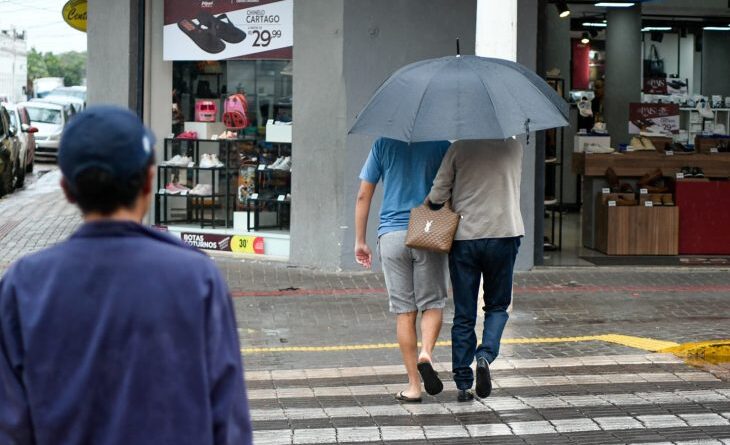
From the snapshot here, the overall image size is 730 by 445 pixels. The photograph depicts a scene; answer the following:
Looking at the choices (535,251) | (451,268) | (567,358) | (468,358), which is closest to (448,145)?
(451,268)

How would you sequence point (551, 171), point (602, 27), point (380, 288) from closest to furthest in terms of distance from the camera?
1. point (380, 288)
2. point (551, 171)
3. point (602, 27)

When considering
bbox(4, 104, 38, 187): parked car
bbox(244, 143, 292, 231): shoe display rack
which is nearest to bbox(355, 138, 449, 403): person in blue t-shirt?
bbox(244, 143, 292, 231): shoe display rack

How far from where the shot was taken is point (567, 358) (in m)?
9.23

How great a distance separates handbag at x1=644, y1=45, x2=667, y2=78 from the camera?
72.4 ft

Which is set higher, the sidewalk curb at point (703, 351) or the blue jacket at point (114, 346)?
the blue jacket at point (114, 346)

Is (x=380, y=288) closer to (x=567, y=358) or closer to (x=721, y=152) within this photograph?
(x=567, y=358)

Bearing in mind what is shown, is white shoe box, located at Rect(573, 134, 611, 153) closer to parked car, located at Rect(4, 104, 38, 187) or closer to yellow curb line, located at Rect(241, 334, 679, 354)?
yellow curb line, located at Rect(241, 334, 679, 354)

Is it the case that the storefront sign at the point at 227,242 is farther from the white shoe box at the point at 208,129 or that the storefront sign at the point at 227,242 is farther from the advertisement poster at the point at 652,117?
the advertisement poster at the point at 652,117

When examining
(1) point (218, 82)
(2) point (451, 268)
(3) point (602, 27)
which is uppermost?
(3) point (602, 27)

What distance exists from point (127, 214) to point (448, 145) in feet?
16.3

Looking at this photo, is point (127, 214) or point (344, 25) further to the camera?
point (344, 25)

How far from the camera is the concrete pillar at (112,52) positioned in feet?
47.6

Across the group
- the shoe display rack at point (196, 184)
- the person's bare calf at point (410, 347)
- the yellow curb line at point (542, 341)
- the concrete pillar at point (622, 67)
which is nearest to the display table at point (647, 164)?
the shoe display rack at point (196, 184)

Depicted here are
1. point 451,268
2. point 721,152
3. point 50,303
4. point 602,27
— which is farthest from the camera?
point 602,27
